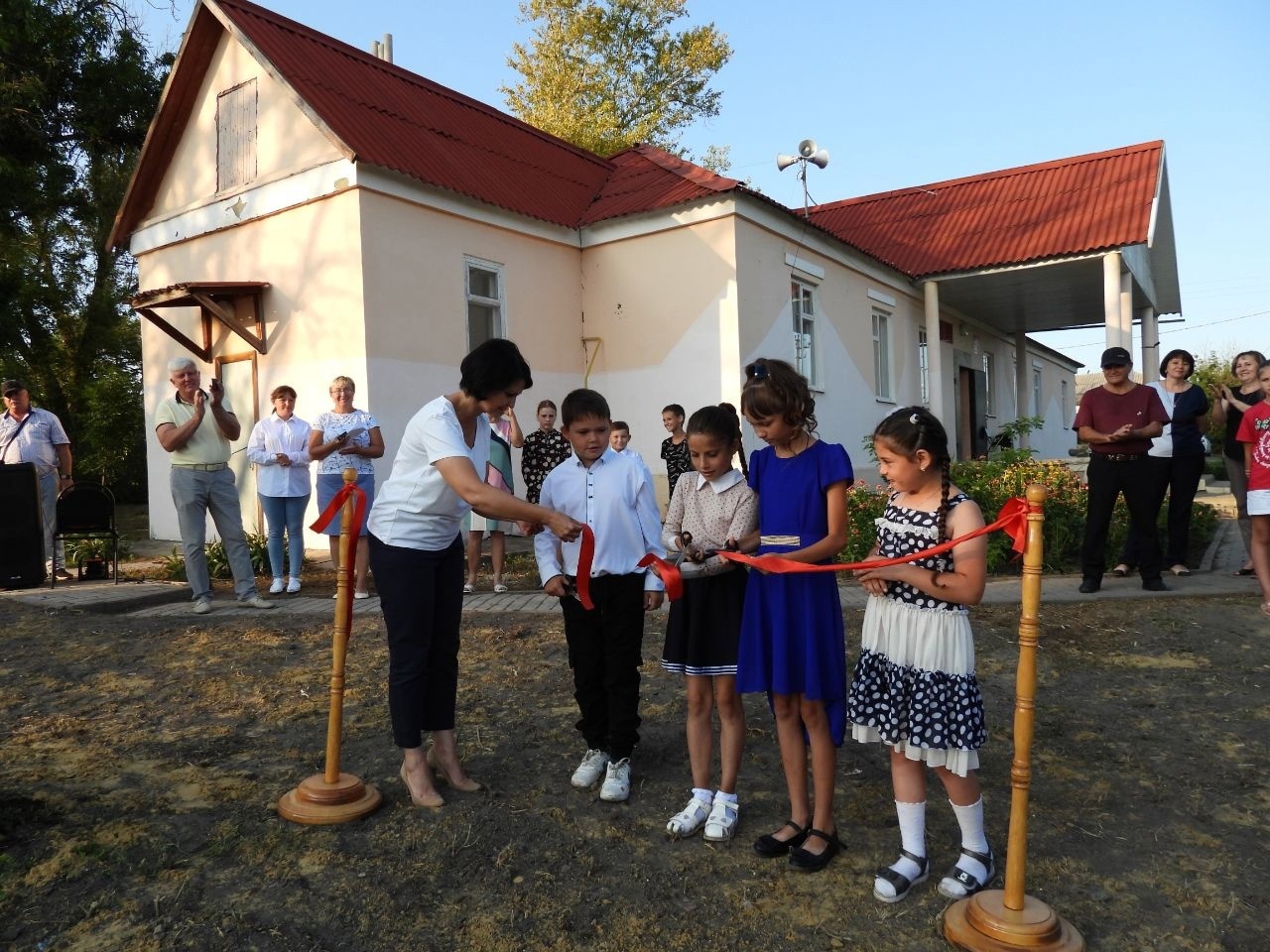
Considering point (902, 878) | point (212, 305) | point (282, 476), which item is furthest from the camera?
point (212, 305)

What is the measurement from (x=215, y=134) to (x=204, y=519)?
7279mm

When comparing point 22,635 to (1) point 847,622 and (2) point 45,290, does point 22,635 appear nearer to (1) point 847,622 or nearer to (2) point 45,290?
(1) point 847,622

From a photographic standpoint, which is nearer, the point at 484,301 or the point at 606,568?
the point at 606,568

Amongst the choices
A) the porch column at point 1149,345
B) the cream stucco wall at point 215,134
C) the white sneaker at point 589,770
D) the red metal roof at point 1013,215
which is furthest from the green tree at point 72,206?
the porch column at point 1149,345

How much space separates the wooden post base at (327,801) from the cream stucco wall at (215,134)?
858 centimetres

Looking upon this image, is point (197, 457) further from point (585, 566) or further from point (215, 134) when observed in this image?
point (215, 134)

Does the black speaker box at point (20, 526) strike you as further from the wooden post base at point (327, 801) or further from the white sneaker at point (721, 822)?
the white sneaker at point (721, 822)

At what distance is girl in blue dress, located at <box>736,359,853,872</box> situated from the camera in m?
2.96

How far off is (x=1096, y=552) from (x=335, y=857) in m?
5.92

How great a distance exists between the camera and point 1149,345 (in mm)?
17203

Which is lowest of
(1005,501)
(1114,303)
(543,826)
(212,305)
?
(543,826)

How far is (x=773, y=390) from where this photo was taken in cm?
297

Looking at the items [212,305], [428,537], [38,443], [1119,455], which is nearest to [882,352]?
[1119,455]

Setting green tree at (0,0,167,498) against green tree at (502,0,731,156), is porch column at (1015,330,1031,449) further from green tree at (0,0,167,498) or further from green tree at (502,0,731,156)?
green tree at (0,0,167,498)
